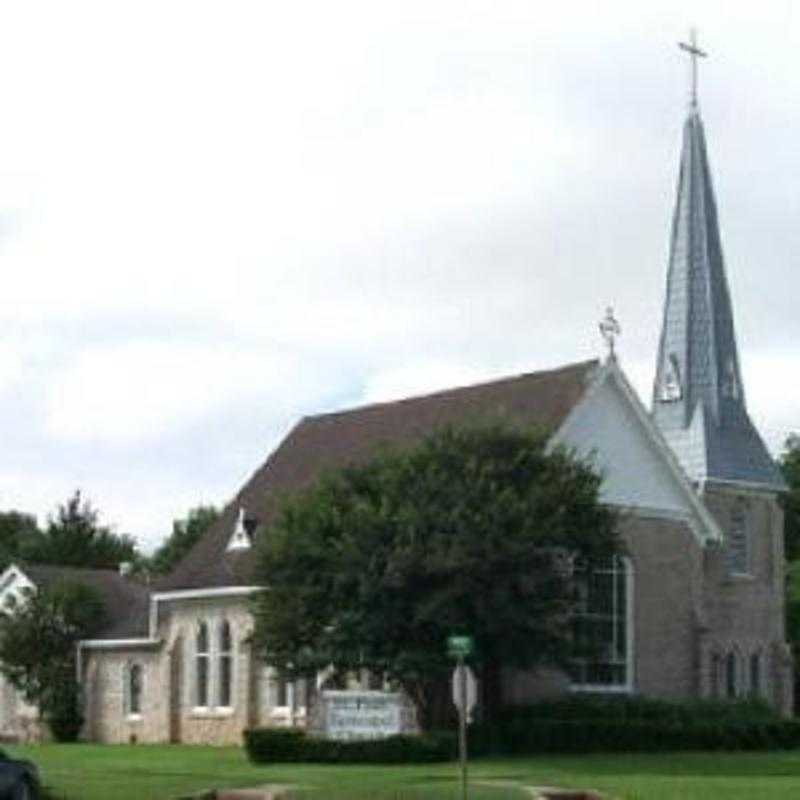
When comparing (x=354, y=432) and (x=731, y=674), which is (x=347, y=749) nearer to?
(x=354, y=432)

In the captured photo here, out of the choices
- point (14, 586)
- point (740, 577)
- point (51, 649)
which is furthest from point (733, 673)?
point (14, 586)

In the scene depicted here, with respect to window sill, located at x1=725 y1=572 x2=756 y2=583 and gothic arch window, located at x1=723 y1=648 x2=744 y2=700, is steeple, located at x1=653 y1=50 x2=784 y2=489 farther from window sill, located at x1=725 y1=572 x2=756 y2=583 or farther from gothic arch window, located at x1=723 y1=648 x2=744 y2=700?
gothic arch window, located at x1=723 y1=648 x2=744 y2=700

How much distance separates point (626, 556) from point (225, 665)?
1231cm

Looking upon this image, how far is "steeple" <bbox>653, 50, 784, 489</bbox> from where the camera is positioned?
6594cm

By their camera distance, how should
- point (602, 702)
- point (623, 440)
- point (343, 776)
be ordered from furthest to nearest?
point (623, 440), point (602, 702), point (343, 776)

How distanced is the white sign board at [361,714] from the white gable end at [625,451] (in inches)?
388

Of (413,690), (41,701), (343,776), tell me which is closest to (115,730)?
(41,701)

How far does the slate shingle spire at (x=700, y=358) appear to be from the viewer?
66000 mm

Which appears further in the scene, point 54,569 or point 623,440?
point 54,569

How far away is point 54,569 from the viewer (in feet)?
239

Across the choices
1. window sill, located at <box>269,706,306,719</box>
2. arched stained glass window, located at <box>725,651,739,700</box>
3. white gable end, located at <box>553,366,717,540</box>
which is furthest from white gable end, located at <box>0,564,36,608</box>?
arched stained glass window, located at <box>725,651,739,700</box>

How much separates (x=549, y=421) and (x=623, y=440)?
125 inches

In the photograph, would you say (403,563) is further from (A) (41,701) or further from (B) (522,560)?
(A) (41,701)

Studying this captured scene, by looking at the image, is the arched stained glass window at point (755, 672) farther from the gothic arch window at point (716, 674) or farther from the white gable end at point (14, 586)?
the white gable end at point (14, 586)
